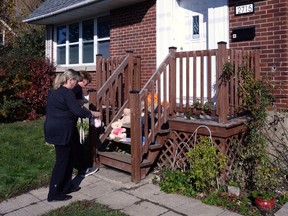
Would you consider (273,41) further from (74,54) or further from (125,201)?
(74,54)

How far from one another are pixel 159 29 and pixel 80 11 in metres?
3.16

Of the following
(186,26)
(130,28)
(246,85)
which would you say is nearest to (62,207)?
(246,85)

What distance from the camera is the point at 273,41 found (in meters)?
5.85

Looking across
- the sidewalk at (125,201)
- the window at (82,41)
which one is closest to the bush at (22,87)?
the window at (82,41)

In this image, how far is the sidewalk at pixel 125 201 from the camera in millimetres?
4434

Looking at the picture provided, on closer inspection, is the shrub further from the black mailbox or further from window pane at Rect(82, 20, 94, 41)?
window pane at Rect(82, 20, 94, 41)

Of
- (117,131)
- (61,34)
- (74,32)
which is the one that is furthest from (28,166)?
(61,34)

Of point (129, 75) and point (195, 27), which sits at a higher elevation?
point (195, 27)

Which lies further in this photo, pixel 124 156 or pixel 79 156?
pixel 124 156

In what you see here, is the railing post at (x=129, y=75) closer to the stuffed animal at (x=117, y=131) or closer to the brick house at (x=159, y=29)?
the brick house at (x=159, y=29)

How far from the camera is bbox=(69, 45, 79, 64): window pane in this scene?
37.5ft

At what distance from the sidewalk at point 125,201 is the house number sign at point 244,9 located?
329 cm

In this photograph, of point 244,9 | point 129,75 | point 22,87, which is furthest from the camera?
point 22,87

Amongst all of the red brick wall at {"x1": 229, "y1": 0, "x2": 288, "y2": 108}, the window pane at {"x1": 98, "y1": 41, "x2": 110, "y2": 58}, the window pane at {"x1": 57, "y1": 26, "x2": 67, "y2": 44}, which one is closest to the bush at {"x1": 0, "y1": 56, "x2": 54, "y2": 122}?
the window pane at {"x1": 57, "y1": 26, "x2": 67, "y2": 44}
